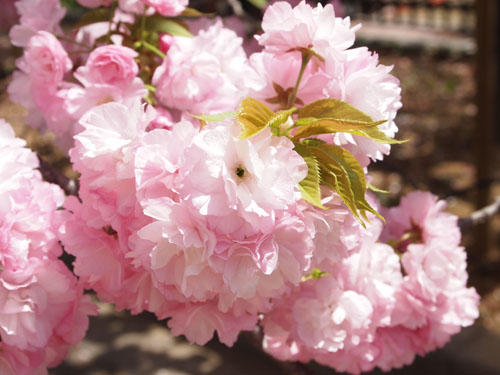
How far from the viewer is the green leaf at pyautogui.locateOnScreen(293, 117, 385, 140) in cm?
75

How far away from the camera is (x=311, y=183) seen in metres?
0.73

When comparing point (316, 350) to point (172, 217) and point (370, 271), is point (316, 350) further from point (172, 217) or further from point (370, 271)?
point (172, 217)

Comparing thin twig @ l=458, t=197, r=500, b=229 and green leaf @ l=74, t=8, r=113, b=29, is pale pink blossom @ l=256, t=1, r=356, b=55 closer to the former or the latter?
green leaf @ l=74, t=8, r=113, b=29

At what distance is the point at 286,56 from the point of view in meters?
0.87

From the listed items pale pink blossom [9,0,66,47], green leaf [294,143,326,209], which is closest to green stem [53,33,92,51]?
pale pink blossom [9,0,66,47]

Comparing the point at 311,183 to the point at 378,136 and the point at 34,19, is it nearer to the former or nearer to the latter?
the point at 378,136

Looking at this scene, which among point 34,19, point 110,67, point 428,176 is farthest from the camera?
point 428,176

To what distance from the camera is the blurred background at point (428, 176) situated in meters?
2.55

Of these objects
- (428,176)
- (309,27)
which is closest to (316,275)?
(309,27)

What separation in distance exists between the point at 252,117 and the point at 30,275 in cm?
37

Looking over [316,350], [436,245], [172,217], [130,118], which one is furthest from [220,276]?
[436,245]

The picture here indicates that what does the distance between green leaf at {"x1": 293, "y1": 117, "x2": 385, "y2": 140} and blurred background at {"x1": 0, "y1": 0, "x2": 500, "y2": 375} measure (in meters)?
A: 0.59

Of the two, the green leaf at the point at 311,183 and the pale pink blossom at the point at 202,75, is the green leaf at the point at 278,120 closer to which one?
the green leaf at the point at 311,183

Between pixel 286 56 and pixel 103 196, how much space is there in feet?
0.99
